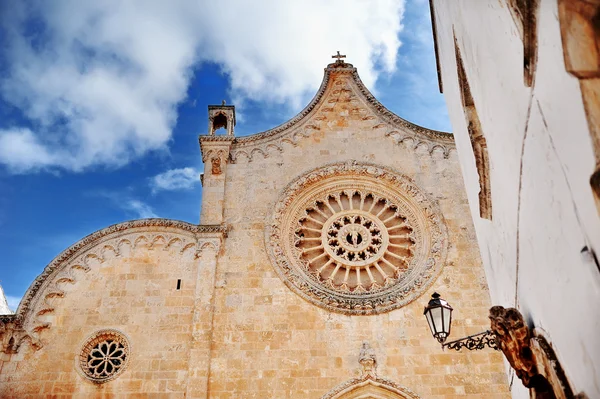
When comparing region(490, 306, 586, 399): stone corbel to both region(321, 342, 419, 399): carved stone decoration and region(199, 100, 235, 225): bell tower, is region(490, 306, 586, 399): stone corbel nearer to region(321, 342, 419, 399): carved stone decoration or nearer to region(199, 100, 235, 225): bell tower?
region(321, 342, 419, 399): carved stone decoration

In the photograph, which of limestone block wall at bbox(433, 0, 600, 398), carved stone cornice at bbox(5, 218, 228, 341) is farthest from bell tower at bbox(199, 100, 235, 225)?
limestone block wall at bbox(433, 0, 600, 398)

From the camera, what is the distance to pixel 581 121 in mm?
2629

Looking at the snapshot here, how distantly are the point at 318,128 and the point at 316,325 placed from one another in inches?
214

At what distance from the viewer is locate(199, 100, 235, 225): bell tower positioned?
12.3 metres

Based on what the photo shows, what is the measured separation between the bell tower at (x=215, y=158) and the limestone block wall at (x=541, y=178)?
777cm

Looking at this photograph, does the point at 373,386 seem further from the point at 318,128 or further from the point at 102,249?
the point at 318,128

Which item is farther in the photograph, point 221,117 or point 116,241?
point 221,117

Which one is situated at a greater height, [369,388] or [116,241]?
[116,241]

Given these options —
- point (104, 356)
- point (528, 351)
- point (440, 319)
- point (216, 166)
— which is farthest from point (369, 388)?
point (216, 166)

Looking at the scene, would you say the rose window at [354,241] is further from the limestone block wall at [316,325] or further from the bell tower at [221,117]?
the bell tower at [221,117]

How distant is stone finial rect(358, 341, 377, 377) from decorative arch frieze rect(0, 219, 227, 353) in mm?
3880

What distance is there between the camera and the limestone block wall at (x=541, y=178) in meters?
2.82

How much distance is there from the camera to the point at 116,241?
1157cm

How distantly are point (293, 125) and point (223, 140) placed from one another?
6.23ft
